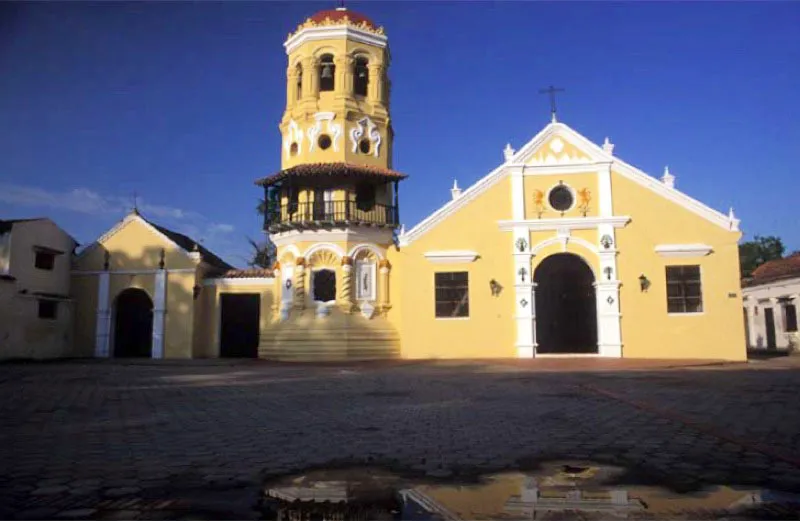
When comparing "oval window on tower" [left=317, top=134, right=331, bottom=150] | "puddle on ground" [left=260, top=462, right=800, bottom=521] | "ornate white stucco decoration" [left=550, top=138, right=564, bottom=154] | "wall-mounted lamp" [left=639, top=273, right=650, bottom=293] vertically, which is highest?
"oval window on tower" [left=317, top=134, right=331, bottom=150]

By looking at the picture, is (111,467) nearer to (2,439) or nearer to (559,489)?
(2,439)

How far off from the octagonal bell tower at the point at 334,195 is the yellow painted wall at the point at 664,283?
818 cm

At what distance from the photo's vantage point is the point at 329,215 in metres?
22.3

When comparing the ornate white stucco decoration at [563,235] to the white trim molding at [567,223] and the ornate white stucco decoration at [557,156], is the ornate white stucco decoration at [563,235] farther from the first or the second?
the ornate white stucco decoration at [557,156]

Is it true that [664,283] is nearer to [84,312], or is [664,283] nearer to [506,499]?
[506,499]

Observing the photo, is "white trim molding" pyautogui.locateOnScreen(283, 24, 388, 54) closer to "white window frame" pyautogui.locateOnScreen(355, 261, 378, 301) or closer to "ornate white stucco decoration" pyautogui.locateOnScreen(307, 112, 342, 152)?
"ornate white stucco decoration" pyautogui.locateOnScreen(307, 112, 342, 152)

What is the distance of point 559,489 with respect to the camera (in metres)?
4.23

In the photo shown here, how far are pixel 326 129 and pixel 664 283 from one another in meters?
13.4

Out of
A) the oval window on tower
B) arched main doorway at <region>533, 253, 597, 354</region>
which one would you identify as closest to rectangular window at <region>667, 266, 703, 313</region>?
arched main doorway at <region>533, 253, 597, 354</region>

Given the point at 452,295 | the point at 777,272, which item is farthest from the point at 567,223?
the point at 777,272

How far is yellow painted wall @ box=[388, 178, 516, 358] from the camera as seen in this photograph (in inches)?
838

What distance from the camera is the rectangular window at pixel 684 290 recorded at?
68.1 ft

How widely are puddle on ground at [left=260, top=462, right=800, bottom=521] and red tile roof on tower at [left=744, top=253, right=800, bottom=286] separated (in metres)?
29.8

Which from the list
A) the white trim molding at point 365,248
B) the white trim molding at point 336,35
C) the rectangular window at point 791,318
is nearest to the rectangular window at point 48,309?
the white trim molding at point 365,248
